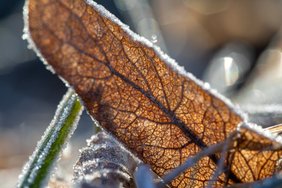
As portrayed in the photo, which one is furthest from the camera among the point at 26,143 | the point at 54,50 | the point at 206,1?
the point at 206,1

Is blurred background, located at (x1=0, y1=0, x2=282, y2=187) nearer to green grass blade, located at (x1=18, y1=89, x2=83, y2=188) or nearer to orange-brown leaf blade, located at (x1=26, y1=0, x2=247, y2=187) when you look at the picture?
green grass blade, located at (x1=18, y1=89, x2=83, y2=188)

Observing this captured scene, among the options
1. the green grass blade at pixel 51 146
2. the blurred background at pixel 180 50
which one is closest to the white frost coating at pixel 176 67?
the green grass blade at pixel 51 146

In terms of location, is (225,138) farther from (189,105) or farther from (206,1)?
(206,1)

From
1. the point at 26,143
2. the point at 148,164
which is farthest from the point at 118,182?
the point at 26,143

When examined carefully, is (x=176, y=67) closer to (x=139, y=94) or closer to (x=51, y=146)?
(x=139, y=94)

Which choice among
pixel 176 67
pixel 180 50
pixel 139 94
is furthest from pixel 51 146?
pixel 180 50

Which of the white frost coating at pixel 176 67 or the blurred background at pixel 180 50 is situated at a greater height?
the blurred background at pixel 180 50

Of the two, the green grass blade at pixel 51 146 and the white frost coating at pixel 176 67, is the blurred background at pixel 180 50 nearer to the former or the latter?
the green grass blade at pixel 51 146
